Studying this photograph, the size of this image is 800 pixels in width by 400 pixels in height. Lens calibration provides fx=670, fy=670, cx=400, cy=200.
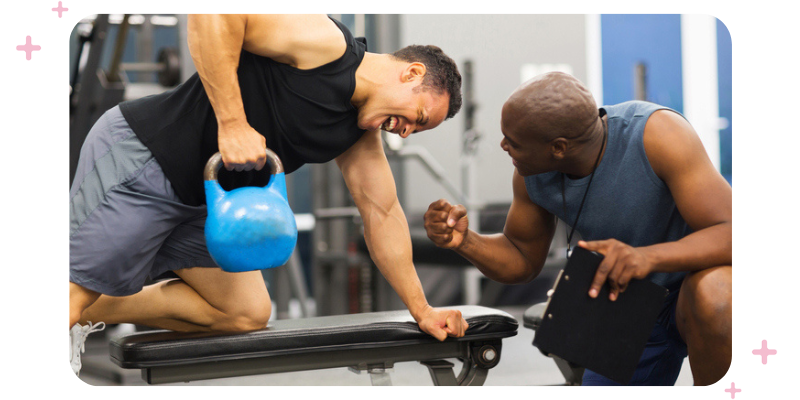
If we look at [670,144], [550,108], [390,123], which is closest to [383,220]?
[390,123]

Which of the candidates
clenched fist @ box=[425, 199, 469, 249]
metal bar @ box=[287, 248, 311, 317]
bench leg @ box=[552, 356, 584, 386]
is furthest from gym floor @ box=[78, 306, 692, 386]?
clenched fist @ box=[425, 199, 469, 249]

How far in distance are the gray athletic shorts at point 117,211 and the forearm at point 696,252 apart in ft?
3.25

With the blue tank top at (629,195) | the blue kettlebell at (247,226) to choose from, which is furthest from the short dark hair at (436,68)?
the blue kettlebell at (247,226)

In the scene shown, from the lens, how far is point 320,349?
1.51 meters

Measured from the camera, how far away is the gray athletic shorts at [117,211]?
4.51 feet

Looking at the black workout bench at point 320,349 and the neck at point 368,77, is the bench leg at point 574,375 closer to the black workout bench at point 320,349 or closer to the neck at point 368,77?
the black workout bench at point 320,349

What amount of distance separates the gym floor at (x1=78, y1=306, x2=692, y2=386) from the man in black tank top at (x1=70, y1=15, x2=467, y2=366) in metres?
1.12

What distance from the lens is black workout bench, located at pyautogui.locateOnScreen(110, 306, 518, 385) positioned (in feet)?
4.69

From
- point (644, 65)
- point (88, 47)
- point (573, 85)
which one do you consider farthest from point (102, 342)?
point (644, 65)

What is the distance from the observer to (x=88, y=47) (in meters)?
2.93

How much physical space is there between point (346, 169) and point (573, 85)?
0.59 metres

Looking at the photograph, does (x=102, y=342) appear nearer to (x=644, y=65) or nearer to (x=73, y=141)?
(x=73, y=141)

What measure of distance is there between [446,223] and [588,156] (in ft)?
1.16
